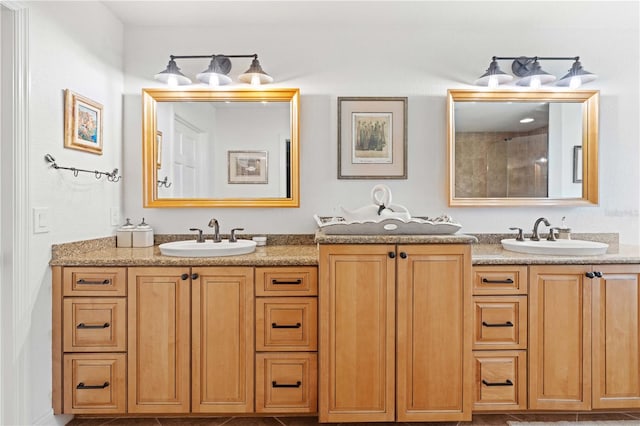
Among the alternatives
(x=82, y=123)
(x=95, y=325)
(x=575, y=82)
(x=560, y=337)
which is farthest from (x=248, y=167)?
(x=575, y=82)

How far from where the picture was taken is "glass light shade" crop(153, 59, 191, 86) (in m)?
2.38

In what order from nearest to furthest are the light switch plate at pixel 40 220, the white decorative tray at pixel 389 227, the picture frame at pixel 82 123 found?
the light switch plate at pixel 40 220, the white decorative tray at pixel 389 227, the picture frame at pixel 82 123

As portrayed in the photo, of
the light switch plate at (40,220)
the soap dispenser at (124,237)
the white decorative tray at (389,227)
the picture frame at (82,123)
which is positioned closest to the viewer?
the light switch plate at (40,220)

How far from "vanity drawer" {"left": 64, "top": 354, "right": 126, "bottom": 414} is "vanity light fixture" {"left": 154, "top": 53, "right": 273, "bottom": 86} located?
1.65 m

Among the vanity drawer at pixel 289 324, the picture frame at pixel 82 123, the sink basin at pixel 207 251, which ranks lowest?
the vanity drawer at pixel 289 324

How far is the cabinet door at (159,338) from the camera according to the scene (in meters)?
1.91

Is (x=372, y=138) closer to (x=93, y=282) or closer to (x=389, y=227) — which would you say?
(x=389, y=227)

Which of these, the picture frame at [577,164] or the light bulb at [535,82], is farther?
the picture frame at [577,164]

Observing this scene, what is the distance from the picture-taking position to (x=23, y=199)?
68.4 inches

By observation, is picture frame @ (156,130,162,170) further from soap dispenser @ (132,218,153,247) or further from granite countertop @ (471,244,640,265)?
granite countertop @ (471,244,640,265)

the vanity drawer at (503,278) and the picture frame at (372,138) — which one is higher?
the picture frame at (372,138)

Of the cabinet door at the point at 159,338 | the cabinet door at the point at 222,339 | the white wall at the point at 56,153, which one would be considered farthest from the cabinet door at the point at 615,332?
the white wall at the point at 56,153

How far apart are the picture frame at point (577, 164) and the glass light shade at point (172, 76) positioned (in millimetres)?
2595

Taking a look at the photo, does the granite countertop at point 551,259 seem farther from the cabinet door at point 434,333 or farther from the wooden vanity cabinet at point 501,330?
the cabinet door at point 434,333
